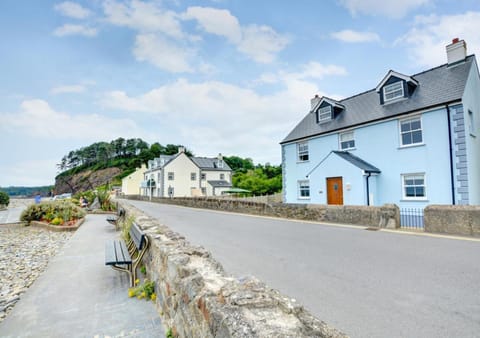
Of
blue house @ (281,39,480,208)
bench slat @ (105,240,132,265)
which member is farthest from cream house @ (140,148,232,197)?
bench slat @ (105,240,132,265)

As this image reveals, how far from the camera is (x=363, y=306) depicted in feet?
11.2

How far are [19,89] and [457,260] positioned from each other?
22100 millimetres

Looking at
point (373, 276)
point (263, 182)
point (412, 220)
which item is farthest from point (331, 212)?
point (263, 182)

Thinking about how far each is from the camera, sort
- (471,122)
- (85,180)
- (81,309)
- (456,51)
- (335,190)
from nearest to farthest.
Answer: (81,309) → (471,122) → (456,51) → (335,190) → (85,180)

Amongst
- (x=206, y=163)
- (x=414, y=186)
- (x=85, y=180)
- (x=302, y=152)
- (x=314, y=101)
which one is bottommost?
(x=414, y=186)

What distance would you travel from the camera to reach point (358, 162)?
15352 millimetres

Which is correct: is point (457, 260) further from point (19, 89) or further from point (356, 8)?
point (19, 89)

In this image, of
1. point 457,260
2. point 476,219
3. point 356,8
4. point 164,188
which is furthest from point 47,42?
point 164,188

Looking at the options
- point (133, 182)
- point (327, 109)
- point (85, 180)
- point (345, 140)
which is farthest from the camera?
point (85, 180)

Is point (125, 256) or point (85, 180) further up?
point (85, 180)

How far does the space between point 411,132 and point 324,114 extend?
6784 mm

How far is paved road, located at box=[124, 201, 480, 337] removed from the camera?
304 centimetres

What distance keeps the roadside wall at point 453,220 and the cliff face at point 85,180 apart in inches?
3838

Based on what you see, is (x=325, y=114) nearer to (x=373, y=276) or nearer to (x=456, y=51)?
(x=456, y=51)
